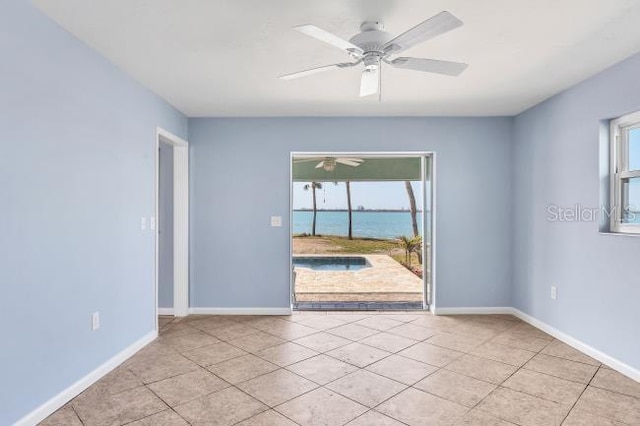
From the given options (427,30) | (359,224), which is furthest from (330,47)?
(359,224)

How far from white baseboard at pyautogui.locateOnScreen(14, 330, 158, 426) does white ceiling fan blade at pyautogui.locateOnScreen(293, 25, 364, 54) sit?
8.17ft

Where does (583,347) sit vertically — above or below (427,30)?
below

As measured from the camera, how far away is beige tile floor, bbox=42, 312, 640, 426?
2.17m

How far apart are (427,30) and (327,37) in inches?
19.3

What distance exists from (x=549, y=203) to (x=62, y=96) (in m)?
4.17

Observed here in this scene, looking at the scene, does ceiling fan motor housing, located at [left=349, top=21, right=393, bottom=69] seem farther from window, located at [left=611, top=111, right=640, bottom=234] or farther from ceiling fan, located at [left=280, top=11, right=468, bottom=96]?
window, located at [left=611, top=111, right=640, bottom=234]

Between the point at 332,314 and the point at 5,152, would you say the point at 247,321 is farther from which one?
the point at 5,152

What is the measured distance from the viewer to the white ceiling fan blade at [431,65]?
2191 millimetres

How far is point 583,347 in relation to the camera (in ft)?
10.4

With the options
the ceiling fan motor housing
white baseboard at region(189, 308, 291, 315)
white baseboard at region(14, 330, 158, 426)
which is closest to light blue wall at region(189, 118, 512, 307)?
white baseboard at region(189, 308, 291, 315)

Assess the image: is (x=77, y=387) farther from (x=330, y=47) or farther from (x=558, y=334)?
(x=558, y=334)

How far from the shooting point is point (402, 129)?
441 cm

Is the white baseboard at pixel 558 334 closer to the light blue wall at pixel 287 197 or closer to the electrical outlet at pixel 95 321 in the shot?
the light blue wall at pixel 287 197

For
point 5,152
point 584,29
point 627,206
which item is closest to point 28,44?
point 5,152
